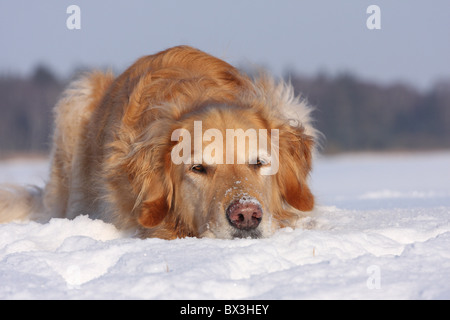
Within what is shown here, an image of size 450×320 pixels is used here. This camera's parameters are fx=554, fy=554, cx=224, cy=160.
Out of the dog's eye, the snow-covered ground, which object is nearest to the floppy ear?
the dog's eye

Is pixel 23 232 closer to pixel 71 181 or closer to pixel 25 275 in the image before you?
pixel 25 275

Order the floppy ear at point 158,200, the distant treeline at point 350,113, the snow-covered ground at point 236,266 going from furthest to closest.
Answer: the distant treeline at point 350,113, the floppy ear at point 158,200, the snow-covered ground at point 236,266

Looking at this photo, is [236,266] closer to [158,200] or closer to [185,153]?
[185,153]

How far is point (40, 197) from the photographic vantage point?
559cm

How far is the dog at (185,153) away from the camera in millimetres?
3385

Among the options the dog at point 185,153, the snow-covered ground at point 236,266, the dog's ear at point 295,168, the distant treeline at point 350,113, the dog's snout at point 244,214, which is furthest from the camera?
the distant treeline at point 350,113

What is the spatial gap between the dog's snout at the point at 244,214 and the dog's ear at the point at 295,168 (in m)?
0.85

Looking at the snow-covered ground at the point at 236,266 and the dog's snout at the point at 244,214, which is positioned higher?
the dog's snout at the point at 244,214

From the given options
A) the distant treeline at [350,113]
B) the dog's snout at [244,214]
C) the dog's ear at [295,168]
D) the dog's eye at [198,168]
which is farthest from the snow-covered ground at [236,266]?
the distant treeline at [350,113]

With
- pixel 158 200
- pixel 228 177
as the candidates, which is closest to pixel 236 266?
pixel 228 177

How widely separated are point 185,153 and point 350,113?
138 feet

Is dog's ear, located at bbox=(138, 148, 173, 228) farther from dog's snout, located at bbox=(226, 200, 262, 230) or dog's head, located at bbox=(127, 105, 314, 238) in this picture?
dog's snout, located at bbox=(226, 200, 262, 230)

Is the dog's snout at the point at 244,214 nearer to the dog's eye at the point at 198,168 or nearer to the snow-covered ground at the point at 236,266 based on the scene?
the snow-covered ground at the point at 236,266
